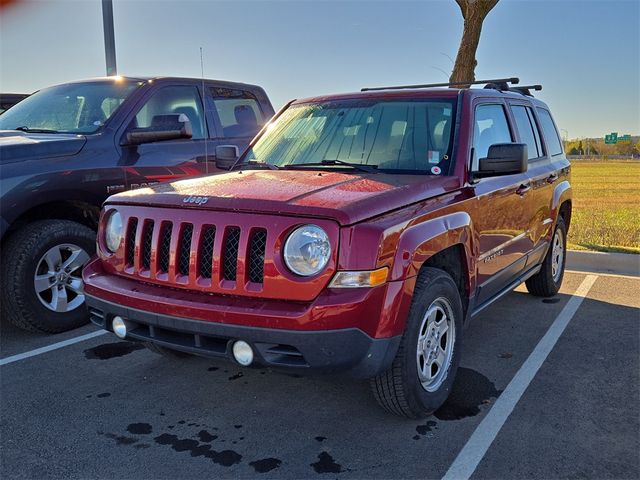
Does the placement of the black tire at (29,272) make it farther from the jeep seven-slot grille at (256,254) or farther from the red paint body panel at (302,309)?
the jeep seven-slot grille at (256,254)

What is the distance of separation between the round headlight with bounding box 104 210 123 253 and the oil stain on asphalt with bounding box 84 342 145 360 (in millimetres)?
1115

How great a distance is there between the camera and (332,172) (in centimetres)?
375

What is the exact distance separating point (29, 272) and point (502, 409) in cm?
354

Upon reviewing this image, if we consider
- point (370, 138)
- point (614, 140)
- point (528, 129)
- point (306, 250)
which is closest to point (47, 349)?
point (306, 250)

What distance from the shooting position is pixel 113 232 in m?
3.51

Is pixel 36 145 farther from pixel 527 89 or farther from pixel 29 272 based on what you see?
pixel 527 89

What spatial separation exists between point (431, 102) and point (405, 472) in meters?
2.42

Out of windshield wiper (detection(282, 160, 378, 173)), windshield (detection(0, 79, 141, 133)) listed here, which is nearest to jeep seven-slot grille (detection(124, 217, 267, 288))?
windshield wiper (detection(282, 160, 378, 173))

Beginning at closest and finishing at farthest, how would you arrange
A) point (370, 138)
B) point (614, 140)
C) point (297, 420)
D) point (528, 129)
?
point (297, 420) < point (370, 138) < point (528, 129) < point (614, 140)

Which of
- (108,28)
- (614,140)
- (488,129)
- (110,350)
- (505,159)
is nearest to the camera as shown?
(505,159)

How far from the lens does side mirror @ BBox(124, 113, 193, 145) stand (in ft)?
16.9

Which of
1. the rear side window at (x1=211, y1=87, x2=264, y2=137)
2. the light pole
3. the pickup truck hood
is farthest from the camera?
the light pole

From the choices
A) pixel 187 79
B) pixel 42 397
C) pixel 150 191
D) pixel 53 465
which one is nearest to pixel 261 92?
pixel 187 79

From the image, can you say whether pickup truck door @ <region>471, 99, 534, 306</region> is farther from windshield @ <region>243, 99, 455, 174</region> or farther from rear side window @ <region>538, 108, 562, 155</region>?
rear side window @ <region>538, 108, 562, 155</region>
